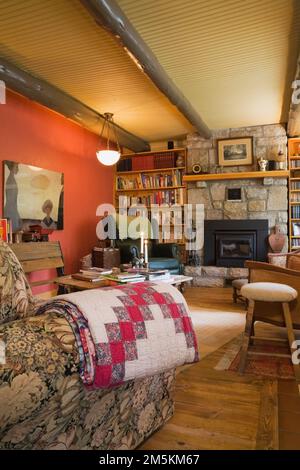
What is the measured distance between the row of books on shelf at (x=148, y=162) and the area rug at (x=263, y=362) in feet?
14.3

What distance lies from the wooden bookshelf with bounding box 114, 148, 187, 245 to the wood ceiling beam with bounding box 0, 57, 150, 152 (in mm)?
1262

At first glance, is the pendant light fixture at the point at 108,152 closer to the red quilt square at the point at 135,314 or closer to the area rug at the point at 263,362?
the area rug at the point at 263,362

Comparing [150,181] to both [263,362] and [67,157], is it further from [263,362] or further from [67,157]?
[263,362]

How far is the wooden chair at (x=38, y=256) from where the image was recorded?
3926mm

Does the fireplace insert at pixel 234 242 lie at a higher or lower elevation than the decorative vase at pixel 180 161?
lower

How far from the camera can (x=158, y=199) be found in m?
6.73

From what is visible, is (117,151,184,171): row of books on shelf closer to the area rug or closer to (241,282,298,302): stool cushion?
the area rug

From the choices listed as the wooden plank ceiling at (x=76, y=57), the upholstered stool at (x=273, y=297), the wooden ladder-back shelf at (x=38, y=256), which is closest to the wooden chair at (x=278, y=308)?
the upholstered stool at (x=273, y=297)

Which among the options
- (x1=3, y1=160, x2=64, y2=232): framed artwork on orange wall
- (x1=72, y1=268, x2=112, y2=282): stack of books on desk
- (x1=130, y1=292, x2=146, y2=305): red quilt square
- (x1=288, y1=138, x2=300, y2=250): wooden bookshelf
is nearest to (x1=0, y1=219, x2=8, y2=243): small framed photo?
(x1=3, y1=160, x2=64, y2=232): framed artwork on orange wall

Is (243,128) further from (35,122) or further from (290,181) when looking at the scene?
(35,122)

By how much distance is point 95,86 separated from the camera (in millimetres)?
4289

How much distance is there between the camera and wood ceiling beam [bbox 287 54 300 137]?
402cm

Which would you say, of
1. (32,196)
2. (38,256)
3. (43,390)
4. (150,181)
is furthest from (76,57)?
(43,390)
